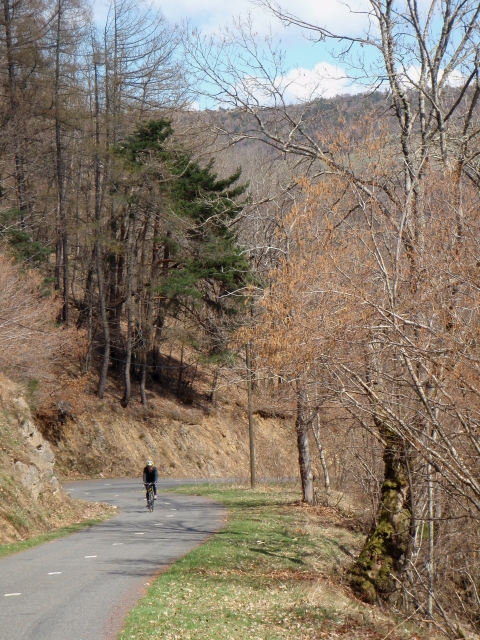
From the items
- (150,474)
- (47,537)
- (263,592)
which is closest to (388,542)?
(263,592)

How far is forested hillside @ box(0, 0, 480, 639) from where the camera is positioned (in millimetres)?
8734

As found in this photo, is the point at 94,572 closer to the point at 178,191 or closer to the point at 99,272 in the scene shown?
the point at 178,191

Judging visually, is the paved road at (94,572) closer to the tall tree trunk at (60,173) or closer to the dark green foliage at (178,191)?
the dark green foliage at (178,191)

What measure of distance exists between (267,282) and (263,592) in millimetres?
8302

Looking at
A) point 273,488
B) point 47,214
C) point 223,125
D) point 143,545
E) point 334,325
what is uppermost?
point 47,214

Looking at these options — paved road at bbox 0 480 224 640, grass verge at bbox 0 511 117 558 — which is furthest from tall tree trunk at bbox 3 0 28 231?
paved road at bbox 0 480 224 640

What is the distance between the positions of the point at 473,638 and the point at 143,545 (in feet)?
28.6

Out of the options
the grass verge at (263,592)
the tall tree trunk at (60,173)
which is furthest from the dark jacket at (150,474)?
the tall tree trunk at (60,173)

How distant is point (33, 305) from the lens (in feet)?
97.4

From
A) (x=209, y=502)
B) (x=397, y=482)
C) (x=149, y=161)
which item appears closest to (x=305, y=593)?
(x=397, y=482)

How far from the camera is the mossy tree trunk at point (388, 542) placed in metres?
12.4

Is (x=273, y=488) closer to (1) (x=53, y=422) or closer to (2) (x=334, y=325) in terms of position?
(1) (x=53, y=422)

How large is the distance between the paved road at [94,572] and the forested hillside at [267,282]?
3.75 meters

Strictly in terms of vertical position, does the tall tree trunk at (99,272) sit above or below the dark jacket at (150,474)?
above
